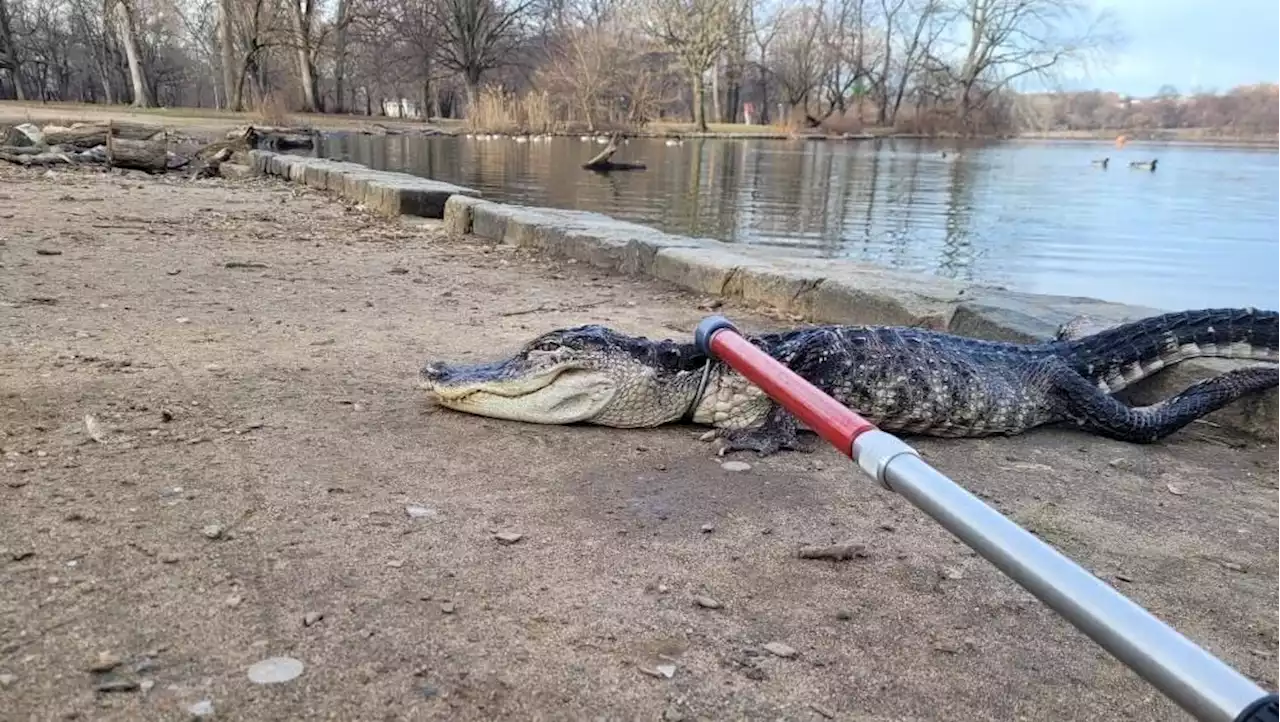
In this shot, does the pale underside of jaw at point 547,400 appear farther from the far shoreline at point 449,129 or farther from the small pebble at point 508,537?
the far shoreline at point 449,129

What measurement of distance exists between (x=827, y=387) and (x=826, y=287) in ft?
6.79

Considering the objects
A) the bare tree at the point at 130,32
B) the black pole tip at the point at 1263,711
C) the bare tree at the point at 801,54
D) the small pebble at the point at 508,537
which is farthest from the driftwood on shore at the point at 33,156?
the bare tree at the point at 801,54

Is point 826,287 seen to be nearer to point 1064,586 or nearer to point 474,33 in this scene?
point 1064,586

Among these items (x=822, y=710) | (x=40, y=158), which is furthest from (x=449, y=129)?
(x=822, y=710)

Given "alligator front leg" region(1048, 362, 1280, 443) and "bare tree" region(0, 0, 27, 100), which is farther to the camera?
"bare tree" region(0, 0, 27, 100)

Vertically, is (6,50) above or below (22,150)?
above

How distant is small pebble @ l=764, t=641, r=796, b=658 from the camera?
6.48ft

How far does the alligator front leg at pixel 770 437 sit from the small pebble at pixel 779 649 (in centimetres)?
140

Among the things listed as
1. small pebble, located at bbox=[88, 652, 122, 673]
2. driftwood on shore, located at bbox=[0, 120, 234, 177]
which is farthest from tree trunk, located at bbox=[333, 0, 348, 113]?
small pebble, located at bbox=[88, 652, 122, 673]

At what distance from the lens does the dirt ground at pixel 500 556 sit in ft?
5.92

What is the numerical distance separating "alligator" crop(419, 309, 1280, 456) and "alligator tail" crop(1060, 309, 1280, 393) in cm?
13

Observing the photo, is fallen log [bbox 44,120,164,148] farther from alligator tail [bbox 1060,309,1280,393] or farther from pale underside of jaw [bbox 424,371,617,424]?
alligator tail [bbox 1060,309,1280,393]

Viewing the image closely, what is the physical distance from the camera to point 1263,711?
38.3 inches

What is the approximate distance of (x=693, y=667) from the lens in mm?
1900
